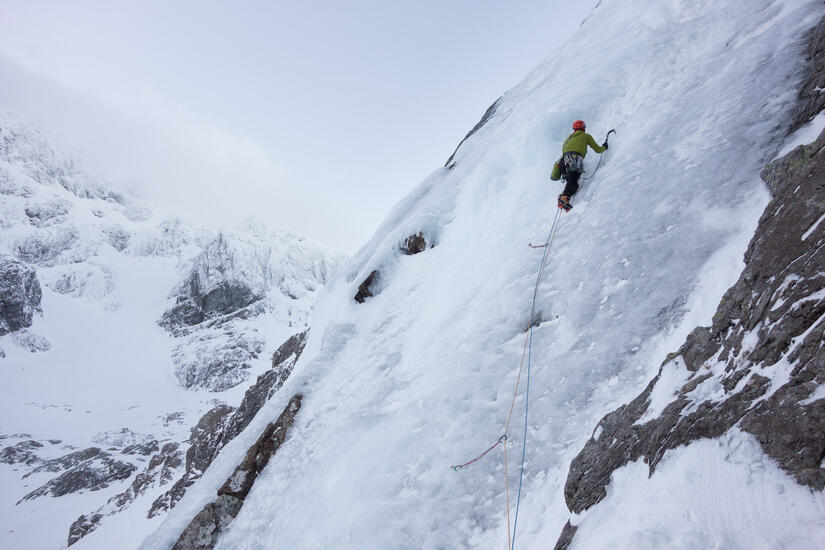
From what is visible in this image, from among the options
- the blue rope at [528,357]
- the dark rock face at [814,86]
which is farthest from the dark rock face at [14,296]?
the dark rock face at [814,86]

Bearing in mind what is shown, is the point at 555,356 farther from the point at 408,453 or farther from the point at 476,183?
the point at 476,183

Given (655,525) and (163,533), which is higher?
(163,533)

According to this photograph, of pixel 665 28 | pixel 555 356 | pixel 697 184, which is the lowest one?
pixel 555 356

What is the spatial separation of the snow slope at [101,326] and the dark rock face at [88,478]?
1.11m

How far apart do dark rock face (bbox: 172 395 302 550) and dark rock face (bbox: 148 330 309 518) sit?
7.98 meters

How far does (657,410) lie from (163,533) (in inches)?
436

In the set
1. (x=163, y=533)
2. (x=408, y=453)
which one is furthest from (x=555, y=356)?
(x=163, y=533)

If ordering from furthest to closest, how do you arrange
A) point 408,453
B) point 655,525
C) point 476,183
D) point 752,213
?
1. point 476,183
2. point 408,453
3. point 752,213
4. point 655,525

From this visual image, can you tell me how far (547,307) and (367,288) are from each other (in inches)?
286

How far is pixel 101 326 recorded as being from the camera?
118 metres

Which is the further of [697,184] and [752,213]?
[697,184]

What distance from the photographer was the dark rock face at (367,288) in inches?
490

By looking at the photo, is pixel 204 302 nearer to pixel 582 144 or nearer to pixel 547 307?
pixel 582 144

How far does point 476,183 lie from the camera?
11.1 meters
